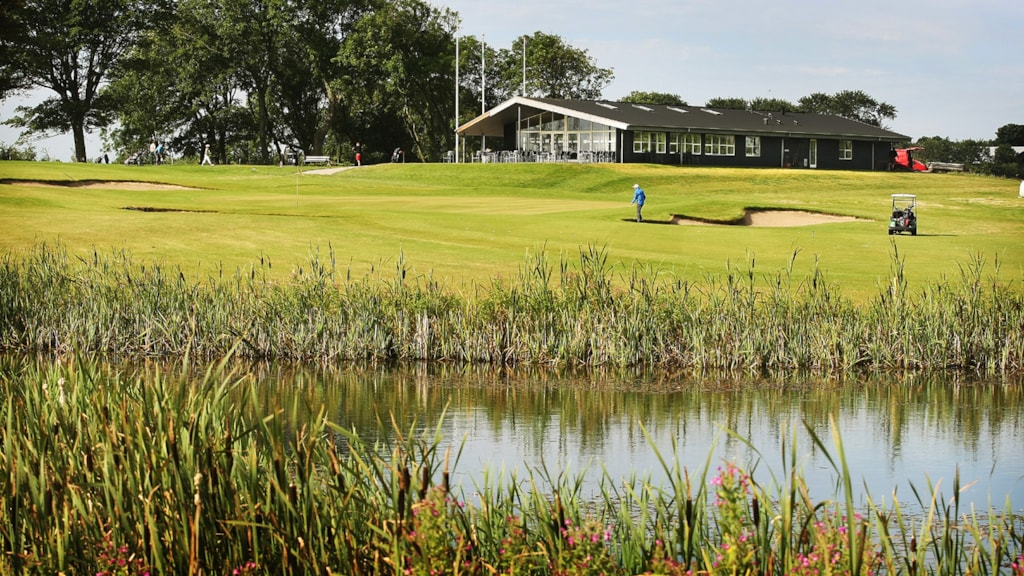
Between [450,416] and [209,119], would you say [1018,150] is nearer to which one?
[209,119]

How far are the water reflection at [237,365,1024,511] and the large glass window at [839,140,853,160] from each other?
60965 mm

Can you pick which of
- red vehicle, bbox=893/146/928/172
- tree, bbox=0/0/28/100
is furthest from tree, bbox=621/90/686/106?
tree, bbox=0/0/28/100

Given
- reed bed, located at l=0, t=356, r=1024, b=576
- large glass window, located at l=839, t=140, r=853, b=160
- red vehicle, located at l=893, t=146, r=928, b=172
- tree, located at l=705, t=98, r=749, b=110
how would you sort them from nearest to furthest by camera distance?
reed bed, located at l=0, t=356, r=1024, b=576, large glass window, located at l=839, t=140, r=853, b=160, red vehicle, located at l=893, t=146, r=928, b=172, tree, located at l=705, t=98, r=749, b=110

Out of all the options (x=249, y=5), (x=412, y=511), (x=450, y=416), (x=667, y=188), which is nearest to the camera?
(x=412, y=511)

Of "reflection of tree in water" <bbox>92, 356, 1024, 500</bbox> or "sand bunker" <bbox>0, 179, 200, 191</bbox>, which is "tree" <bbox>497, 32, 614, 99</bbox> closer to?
Answer: "sand bunker" <bbox>0, 179, 200, 191</bbox>

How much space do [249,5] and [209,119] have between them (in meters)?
7.95

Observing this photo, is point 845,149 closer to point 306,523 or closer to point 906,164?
point 906,164

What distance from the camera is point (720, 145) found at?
69.5m

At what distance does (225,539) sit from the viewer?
572 cm

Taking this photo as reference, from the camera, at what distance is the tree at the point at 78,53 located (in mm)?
69875

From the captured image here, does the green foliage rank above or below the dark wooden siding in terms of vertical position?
above

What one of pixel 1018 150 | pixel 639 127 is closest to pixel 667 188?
pixel 639 127

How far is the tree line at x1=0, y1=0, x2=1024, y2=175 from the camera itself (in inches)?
2817

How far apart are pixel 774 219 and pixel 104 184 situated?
78.5 feet
